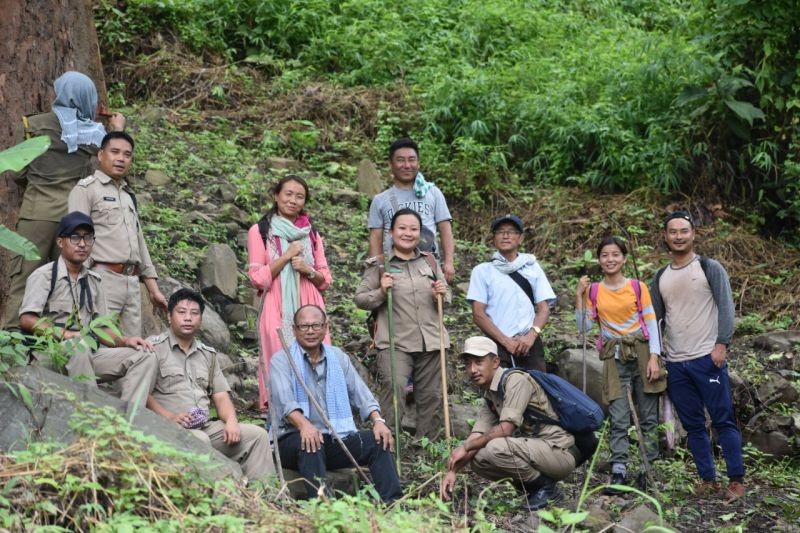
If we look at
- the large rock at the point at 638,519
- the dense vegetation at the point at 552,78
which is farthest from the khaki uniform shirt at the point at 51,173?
the dense vegetation at the point at 552,78

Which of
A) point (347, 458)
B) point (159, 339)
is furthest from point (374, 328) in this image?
point (159, 339)

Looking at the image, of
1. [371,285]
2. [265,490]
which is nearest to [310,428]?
[265,490]

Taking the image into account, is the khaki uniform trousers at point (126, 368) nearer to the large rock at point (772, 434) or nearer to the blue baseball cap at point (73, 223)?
the blue baseball cap at point (73, 223)

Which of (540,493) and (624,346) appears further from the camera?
(624,346)

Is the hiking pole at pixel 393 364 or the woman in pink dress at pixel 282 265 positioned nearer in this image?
the hiking pole at pixel 393 364

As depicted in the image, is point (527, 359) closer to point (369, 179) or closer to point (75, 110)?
point (75, 110)

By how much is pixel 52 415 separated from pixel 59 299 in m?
1.29

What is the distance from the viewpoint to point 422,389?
7395 mm

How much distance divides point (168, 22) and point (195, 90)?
149cm

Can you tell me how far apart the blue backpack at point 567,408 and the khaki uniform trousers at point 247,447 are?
5.05 ft

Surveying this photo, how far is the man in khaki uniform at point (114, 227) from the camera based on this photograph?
649 cm

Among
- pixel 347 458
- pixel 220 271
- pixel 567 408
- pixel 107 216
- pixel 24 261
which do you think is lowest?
pixel 347 458

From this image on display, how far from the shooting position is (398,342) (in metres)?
7.26

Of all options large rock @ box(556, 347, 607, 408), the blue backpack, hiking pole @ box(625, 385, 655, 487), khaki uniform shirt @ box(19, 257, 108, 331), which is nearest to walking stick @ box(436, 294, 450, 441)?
the blue backpack
